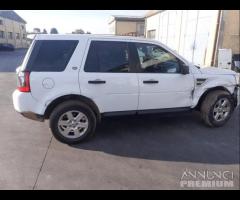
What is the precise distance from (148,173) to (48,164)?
144 centimetres

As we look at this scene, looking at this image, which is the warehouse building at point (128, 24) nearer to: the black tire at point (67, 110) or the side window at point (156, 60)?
the side window at point (156, 60)

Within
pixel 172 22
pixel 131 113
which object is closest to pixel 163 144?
pixel 131 113

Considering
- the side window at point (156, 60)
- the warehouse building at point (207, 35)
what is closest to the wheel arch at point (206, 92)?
the side window at point (156, 60)

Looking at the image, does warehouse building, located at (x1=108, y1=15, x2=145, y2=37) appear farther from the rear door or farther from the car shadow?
the rear door

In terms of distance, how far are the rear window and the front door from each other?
1.28 m

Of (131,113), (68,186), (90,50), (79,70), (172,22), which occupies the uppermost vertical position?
(172,22)

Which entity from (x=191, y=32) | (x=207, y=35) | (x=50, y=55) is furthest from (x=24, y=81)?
(x=191, y=32)

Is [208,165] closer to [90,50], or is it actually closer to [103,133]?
[103,133]

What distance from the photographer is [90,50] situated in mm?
3838

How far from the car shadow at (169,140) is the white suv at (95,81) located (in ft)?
1.27

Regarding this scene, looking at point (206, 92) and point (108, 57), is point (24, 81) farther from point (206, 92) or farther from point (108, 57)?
point (206, 92)

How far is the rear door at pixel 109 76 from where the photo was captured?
3.79 m

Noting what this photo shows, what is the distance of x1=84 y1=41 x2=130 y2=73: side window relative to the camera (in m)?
3.83

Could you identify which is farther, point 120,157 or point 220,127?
point 220,127
